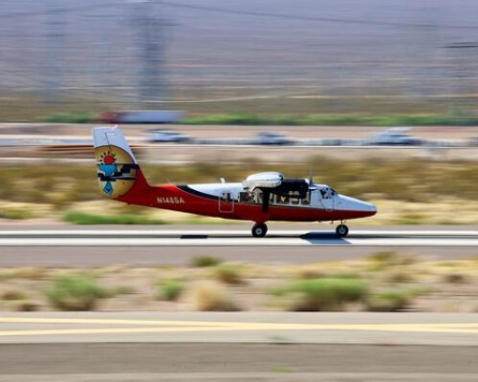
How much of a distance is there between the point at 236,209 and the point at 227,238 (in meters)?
1.26

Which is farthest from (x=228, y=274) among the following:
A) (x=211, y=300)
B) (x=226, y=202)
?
(x=226, y=202)

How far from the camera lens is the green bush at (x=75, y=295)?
54.6 ft

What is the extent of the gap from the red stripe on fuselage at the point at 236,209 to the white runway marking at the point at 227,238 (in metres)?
0.50

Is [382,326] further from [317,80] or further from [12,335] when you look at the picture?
[317,80]

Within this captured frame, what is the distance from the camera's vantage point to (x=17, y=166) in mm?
50594

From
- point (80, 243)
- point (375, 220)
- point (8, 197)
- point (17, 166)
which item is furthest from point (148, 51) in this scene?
point (80, 243)

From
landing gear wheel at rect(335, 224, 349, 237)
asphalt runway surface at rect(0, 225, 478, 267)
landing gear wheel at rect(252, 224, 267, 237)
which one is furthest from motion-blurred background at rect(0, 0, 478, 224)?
landing gear wheel at rect(252, 224, 267, 237)

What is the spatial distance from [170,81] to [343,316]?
5730 inches

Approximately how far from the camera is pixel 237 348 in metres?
11.9

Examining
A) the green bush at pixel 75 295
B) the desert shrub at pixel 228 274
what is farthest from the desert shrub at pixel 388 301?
the green bush at pixel 75 295

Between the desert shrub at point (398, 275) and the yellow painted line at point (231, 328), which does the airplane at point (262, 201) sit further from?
the yellow painted line at point (231, 328)

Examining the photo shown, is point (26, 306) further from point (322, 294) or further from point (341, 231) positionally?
point (341, 231)

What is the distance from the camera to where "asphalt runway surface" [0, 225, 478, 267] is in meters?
24.4

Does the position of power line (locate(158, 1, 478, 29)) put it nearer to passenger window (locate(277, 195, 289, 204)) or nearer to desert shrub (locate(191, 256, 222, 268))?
passenger window (locate(277, 195, 289, 204))
